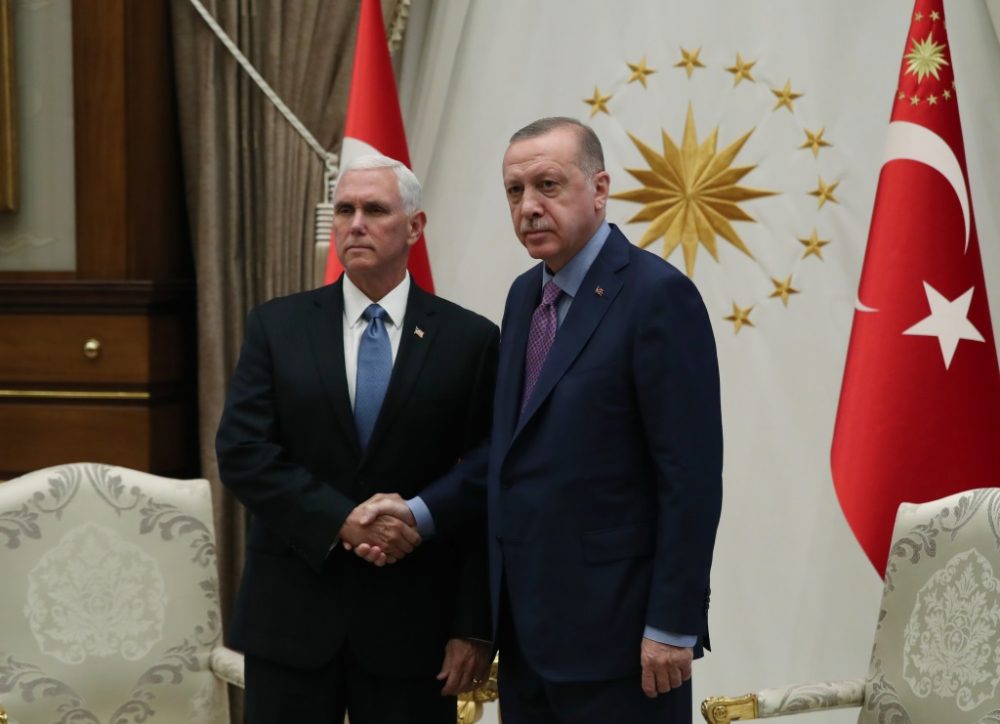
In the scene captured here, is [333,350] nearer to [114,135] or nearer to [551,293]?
[551,293]

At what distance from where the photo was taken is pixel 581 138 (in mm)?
2051

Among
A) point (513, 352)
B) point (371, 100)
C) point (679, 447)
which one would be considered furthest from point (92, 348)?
point (679, 447)

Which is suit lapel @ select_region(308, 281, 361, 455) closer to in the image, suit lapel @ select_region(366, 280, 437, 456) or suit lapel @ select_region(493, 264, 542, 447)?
suit lapel @ select_region(366, 280, 437, 456)

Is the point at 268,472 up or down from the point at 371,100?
down

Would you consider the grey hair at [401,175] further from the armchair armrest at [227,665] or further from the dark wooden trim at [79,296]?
the dark wooden trim at [79,296]

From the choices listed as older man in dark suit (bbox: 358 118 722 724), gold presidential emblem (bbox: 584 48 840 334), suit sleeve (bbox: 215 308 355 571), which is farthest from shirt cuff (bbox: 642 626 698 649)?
gold presidential emblem (bbox: 584 48 840 334)

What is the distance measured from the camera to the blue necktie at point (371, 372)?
2.22 m

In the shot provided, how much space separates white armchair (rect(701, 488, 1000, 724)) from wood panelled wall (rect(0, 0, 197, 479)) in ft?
6.58

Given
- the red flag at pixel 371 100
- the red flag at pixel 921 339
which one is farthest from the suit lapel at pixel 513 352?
the red flag at pixel 371 100

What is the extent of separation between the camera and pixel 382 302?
90.6 inches

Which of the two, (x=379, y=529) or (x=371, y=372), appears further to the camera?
(x=371, y=372)

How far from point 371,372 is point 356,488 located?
215 millimetres

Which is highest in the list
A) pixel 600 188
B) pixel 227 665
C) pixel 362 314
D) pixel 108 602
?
pixel 600 188

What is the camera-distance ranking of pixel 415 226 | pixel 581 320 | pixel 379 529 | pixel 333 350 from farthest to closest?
pixel 415 226
pixel 333 350
pixel 379 529
pixel 581 320
